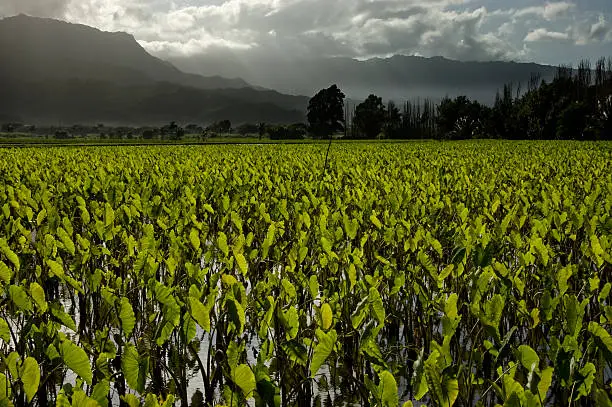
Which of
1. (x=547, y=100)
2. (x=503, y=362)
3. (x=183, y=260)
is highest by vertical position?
(x=547, y=100)

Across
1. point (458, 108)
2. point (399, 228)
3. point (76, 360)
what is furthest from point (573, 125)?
point (76, 360)

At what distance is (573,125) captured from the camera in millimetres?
42688

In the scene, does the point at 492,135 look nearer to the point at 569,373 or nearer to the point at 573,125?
the point at 573,125

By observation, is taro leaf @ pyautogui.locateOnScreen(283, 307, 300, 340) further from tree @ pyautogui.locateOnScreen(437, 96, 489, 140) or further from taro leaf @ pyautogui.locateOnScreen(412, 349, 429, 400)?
tree @ pyautogui.locateOnScreen(437, 96, 489, 140)

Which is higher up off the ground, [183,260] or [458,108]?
[458,108]

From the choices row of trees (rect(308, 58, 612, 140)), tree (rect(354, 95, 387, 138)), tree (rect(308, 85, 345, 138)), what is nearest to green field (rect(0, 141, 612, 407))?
row of trees (rect(308, 58, 612, 140))

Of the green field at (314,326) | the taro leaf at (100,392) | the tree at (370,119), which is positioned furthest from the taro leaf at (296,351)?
the tree at (370,119)

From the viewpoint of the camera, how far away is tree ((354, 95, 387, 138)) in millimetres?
77125

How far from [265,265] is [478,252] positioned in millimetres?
1802

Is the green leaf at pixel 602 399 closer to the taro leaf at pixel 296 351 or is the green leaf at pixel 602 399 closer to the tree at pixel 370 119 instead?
the taro leaf at pixel 296 351

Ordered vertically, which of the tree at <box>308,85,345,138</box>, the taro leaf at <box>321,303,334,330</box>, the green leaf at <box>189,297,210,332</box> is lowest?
the taro leaf at <box>321,303,334,330</box>

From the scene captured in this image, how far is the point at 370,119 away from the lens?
7694cm

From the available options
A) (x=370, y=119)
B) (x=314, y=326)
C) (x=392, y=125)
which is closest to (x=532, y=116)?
(x=392, y=125)

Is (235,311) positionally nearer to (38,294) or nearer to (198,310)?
(198,310)
